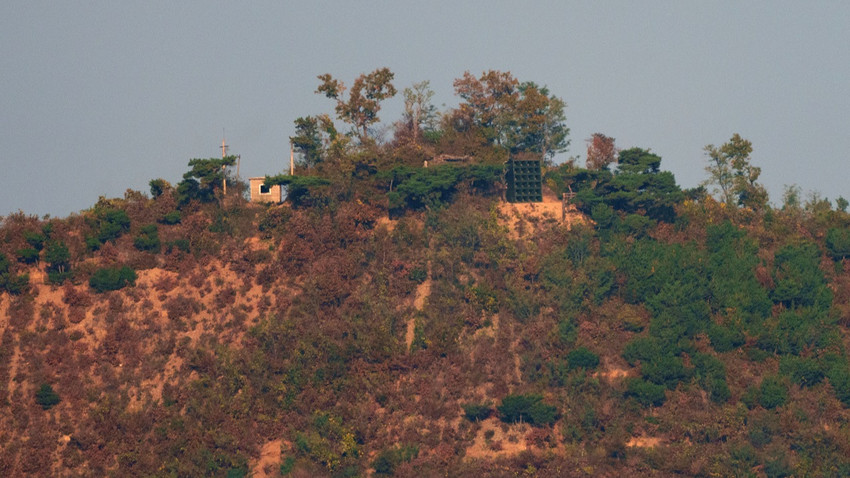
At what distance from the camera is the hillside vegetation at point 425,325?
7181 cm

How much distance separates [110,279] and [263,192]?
41.8 feet

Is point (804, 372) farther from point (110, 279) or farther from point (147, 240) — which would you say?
point (110, 279)

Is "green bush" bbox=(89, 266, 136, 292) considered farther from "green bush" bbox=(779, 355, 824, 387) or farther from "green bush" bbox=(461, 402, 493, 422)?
"green bush" bbox=(779, 355, 824, 387)

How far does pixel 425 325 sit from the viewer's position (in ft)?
256

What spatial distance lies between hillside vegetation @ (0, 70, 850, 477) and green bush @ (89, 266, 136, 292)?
12cm

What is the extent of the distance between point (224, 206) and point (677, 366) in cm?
2962

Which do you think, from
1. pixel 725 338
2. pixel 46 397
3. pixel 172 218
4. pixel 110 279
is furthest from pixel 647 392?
pixel 46 397

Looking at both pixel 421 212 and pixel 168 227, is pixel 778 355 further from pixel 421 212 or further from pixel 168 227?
pixel 168 227

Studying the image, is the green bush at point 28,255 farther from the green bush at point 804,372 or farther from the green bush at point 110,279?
the green bush at point 804,372

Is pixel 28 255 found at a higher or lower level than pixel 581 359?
higher

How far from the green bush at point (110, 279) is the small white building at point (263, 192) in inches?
434

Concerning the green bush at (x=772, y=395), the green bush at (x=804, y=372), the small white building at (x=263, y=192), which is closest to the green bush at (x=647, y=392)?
the green bush at (x=772, y=395)

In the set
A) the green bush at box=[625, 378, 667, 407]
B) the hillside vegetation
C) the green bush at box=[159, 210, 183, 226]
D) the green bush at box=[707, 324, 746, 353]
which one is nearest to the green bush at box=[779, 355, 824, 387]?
the hillside vegetation

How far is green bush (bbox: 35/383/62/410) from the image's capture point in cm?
7244
